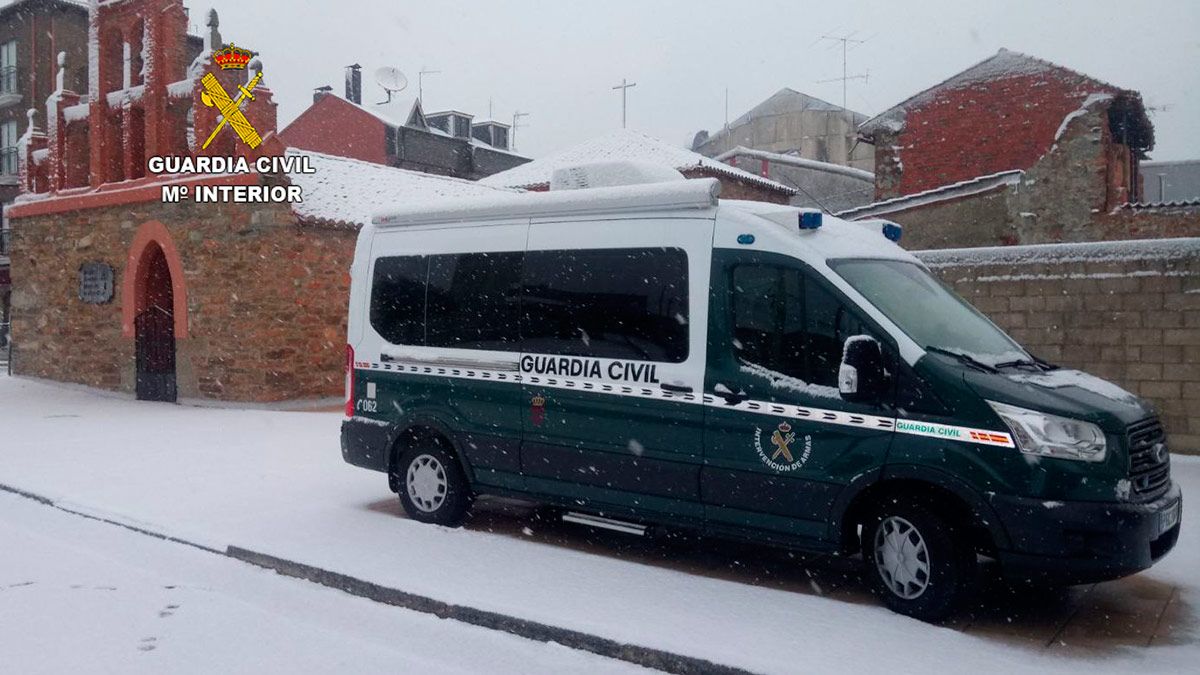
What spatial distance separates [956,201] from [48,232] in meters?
17.9

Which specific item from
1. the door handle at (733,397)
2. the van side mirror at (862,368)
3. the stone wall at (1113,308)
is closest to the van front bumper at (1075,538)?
the van side mirror at (862,368)

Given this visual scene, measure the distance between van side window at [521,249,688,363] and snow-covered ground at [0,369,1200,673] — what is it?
1481mm

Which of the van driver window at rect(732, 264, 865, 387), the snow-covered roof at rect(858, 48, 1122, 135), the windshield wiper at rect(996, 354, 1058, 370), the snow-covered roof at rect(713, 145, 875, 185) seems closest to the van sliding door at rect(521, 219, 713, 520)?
the van driver window at rect(732, 264, 865, 387)

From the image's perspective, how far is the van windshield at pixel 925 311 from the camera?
224 inches

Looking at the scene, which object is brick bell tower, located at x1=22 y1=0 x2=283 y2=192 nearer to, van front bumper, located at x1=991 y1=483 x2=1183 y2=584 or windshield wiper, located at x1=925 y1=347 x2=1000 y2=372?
windshield wiper, located at x1=925 y1=347 x2=1000 y2=372

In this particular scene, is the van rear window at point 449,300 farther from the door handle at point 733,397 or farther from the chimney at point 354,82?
the chimney at point 354,82

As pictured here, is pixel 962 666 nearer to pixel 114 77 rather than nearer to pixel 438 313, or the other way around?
pixel 438 313

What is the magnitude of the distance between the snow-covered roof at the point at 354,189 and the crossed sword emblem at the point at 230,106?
94 cm

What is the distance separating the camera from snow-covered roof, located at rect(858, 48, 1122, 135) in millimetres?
21875

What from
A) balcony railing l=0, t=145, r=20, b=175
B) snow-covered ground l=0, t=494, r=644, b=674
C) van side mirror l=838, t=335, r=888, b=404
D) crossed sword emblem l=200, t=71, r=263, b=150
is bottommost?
snow-covered ground l=0, t=494, r=644, b=674

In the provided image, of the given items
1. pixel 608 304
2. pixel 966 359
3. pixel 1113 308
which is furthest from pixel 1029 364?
pixel 1113 308

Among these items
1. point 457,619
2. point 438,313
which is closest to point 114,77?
point 438,313

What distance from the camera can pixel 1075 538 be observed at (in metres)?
5.04

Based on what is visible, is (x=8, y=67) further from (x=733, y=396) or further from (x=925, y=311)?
(x=925, y=311)
